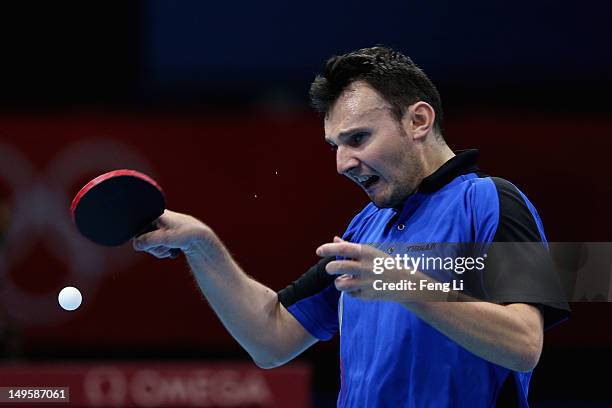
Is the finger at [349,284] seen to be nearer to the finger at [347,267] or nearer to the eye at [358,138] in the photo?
the finger at [347,267]

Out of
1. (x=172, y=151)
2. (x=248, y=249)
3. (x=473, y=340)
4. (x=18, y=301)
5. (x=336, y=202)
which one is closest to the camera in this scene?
(x=473, y=340)

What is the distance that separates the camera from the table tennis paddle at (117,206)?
2.01 meters

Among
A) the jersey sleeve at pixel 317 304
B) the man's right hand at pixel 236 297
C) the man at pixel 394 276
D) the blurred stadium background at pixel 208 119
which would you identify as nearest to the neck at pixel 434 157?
the man at pixel 394 276

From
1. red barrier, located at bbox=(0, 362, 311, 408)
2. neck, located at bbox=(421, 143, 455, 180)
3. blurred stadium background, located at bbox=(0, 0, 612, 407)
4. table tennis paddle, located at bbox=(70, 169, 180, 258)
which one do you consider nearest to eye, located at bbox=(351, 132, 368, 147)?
neck, located at bbox=(421, 143, 455, 180)

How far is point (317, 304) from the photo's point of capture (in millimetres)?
2334

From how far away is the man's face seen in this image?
Result: 2084 mm

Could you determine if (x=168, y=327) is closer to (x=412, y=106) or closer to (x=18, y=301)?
(x=18, y=301)

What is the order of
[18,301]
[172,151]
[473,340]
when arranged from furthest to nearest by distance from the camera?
[172,151], [18,301], [473,340]

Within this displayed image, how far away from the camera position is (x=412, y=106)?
214 centimetres

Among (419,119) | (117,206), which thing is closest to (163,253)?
(117,206)

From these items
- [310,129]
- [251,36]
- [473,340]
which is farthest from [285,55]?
[473,340]

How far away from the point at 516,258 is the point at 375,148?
1.20 feet

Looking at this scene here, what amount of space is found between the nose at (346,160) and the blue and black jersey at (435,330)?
5.7 inches

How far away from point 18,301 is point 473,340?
3.70 meters
